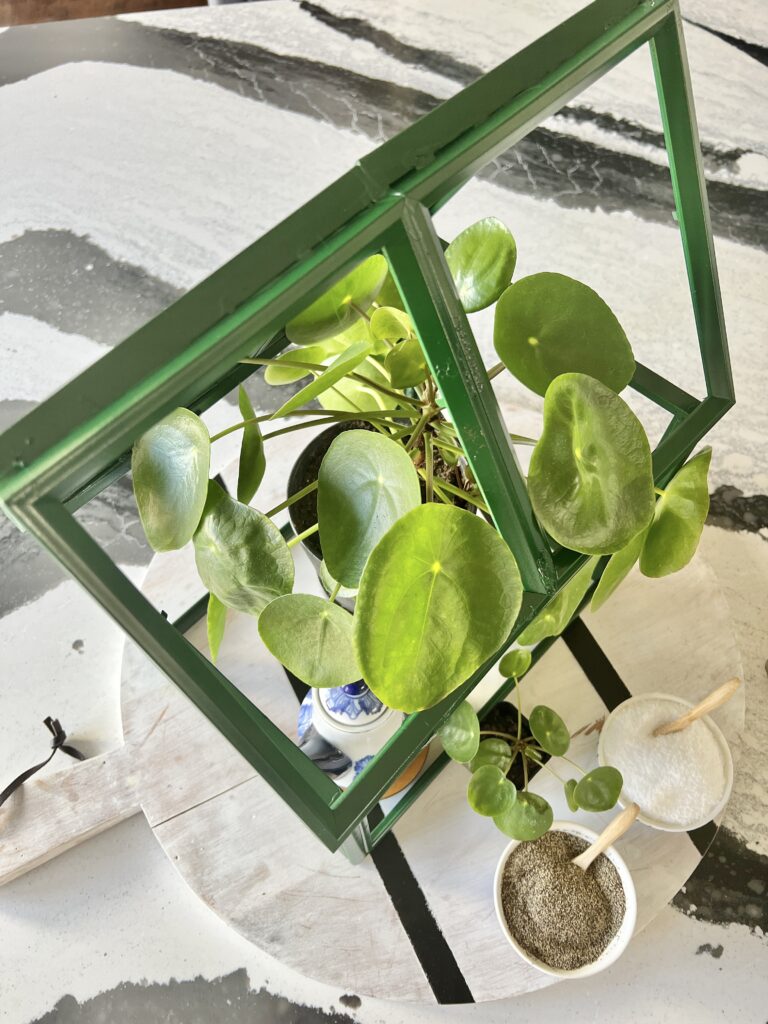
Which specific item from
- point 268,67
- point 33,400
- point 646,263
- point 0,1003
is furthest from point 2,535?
point 646,263

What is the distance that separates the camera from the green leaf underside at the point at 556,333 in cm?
45

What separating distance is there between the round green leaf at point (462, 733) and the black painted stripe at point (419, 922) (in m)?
0.23

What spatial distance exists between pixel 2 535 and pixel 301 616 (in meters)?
0.73

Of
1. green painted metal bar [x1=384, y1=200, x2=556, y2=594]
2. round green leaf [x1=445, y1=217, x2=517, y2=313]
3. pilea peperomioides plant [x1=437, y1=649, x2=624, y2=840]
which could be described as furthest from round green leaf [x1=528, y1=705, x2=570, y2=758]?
round green leaf [x1=445, y1=217, x2=517, y2=313]

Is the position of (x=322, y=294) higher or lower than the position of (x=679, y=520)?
higher

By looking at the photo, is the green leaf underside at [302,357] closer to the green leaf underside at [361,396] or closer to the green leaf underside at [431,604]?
the green leaf underside at [361,396]

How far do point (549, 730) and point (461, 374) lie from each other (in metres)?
0.41

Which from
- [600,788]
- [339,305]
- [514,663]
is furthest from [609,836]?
[339,305]

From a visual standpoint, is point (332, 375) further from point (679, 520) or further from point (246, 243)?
point (246, 243)

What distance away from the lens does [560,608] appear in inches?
22.8

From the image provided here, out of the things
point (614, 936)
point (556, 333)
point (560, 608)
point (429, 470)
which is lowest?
point (614, 936)

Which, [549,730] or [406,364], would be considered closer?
[406,364]

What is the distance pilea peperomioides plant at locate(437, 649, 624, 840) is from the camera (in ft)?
1.98

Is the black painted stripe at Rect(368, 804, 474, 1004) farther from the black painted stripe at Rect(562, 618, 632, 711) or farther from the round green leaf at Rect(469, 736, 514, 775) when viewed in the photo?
the black painted stripe at Rect(562, 618, 632, 711)
